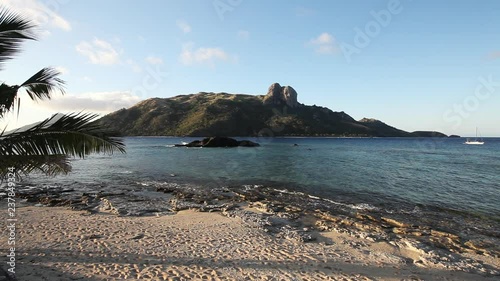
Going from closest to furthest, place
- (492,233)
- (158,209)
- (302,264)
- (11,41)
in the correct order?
(11,41) < (302,264) < (492,233) < (158,209)

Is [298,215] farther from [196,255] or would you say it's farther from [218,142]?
[218,142]

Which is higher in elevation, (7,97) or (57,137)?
(7,97)

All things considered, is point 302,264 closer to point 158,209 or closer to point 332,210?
point 332,210

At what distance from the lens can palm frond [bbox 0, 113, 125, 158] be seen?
6895 millimetres

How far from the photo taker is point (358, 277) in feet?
34.3

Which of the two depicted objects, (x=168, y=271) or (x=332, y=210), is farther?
(x=332, y=210)

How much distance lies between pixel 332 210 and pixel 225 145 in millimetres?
84715

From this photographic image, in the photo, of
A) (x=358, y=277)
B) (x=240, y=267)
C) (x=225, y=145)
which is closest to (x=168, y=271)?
(x=240, y=267)

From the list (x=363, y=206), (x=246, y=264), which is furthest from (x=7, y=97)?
(x=363, y=206)

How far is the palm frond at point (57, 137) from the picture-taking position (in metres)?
6.89

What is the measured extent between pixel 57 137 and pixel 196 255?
7.49 meters

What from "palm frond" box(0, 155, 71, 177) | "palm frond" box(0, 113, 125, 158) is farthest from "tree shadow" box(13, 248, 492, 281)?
"palm frond" box(0, 113, 125, 158)

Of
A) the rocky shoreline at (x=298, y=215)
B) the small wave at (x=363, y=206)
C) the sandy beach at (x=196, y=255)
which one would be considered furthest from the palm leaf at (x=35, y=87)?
the small wave at (x=363, y=206)

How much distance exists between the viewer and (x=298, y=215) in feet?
62.0
